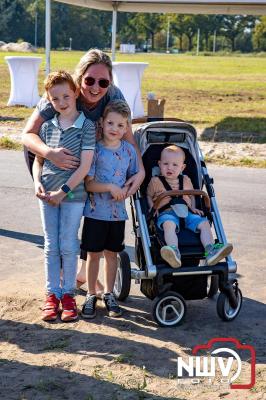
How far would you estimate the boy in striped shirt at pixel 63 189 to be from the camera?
4344mm

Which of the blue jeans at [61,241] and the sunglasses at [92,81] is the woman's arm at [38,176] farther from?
the sunglasses at [92,81]

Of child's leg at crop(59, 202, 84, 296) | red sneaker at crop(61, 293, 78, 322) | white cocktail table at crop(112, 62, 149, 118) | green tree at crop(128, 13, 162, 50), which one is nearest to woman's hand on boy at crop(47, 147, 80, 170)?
child's leg at crop(59, 202, 84, 296)

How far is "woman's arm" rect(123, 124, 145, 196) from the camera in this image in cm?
457

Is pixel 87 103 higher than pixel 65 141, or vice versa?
pixel 87 103

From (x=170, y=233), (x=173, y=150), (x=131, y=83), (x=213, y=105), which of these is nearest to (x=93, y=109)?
(x=173, y=150)

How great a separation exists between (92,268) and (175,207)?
28.5 inches

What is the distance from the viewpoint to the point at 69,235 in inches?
178

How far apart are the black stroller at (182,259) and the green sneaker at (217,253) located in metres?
0.06

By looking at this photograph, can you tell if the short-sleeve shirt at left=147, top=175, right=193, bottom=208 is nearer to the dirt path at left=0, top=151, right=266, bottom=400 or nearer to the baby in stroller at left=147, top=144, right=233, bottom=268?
the baby in stroller at left=147, top=144, right=233, bottom=268

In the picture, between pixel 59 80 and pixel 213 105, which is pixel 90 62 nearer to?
pixel 59 80

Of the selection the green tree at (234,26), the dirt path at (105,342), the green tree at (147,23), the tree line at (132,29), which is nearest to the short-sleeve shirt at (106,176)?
the dirt path at (105,342)

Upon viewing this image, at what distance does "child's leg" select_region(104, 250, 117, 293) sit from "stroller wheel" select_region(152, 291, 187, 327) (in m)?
0.39

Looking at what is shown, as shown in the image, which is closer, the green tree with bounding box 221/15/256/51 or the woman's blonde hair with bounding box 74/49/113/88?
the woman's blonde hair with bounding box 74/49/113/88

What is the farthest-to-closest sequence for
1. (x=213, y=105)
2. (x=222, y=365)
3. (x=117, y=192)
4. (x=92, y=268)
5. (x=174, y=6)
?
(x=213, y=105) < (x=174, y=6) < (x=92, y=268) < (x=117, y=192) < (x=222, y=365)
